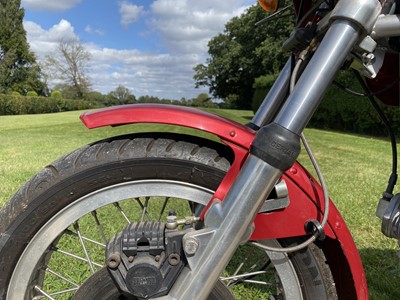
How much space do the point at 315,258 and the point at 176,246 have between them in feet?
1.42

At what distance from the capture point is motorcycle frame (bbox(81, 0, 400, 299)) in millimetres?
923

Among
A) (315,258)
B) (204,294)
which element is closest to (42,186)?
(204,294)

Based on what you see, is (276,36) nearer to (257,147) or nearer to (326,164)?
(326,164)

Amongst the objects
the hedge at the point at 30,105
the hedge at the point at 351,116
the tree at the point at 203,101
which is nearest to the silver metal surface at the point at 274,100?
the hedge at the point at 351,116

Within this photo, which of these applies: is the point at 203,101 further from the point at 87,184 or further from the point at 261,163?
the point at 261,163

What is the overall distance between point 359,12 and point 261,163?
1.37 feet

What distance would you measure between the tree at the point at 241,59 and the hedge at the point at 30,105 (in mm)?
15454

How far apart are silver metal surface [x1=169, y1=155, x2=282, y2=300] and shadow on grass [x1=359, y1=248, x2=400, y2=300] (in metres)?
1.61

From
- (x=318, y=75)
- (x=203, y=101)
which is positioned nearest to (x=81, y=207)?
(x=318, y=75)

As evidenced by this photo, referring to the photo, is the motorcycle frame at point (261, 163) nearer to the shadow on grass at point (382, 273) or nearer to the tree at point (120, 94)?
the shadow on grass at point (382, 273)

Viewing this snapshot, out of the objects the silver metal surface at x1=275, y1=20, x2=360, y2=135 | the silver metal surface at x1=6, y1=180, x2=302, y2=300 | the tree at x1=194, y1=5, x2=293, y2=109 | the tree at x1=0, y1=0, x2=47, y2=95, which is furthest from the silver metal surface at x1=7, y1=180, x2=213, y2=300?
the tree at x1=0, y1=0, x2=47, y2=95

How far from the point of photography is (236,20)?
41.7 meters

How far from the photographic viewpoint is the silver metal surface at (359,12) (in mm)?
922

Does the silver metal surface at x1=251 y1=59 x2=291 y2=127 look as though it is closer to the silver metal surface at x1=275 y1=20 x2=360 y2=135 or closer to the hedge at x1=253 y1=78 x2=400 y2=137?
the silver metal surface at x1=275 y1=20 x2=360 y2=135
